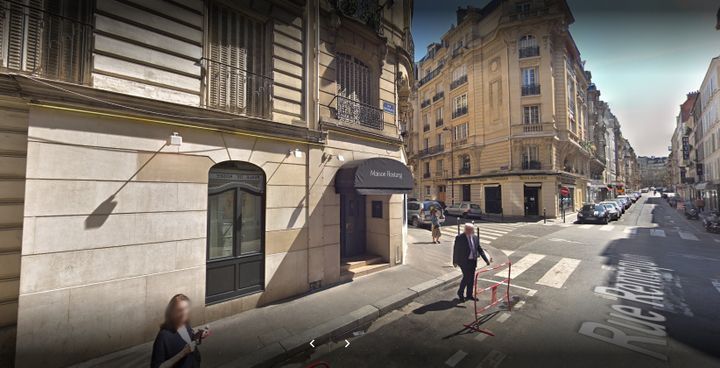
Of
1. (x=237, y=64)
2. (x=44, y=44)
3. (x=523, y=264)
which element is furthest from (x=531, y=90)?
(x=44, y=44)

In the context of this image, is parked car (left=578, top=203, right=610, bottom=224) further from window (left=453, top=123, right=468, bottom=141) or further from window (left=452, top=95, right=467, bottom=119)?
window (left=452, top=95, right=467, bottom=119)

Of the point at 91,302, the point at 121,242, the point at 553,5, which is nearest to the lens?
the point at 91,302

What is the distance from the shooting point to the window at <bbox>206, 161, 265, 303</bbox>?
5.86 meters

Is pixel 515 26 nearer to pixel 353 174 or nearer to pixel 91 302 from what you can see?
pixel 353 174

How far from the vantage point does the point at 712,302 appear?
6270 millimetres

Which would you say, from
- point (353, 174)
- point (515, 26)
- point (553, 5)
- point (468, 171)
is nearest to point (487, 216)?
point (468, 171)

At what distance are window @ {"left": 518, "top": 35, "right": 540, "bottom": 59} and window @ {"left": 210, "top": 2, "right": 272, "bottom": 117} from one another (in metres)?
28.2

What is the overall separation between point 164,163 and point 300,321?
3.98 metres

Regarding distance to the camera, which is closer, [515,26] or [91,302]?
[91,302]

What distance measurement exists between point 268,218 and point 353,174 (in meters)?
2.33

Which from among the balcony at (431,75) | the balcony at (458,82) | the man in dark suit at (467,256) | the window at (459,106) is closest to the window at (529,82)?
the balcony at (458,82)

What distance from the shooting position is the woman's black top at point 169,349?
9.09ft

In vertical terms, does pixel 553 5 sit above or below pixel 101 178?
above

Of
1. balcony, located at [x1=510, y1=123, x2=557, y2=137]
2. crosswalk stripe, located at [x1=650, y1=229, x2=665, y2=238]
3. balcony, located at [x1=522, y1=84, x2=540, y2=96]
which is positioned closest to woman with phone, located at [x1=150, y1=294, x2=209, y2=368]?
→ crosswalk stripe, located at [x1=650, y1=229, x2=665, y2=238]
